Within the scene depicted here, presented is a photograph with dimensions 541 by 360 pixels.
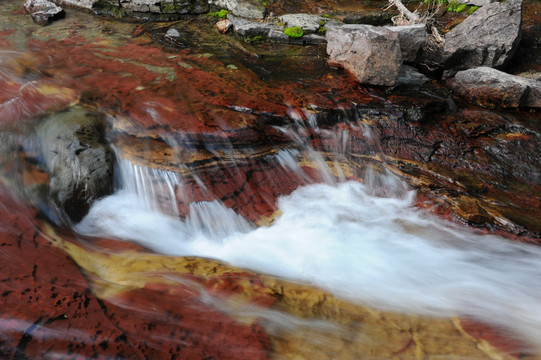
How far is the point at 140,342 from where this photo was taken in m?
2.34

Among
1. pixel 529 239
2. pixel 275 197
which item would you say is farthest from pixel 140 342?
pixel 529 239

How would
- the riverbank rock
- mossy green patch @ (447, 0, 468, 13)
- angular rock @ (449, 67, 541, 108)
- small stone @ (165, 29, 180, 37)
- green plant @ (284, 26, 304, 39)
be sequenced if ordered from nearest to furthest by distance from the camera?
1. the riverbank rock
2. angular rock @ (449, 67, 541, 108)
3. small stone @ (165, 29, 180, 37)
4. green plant @ (284, 26, 304, 39)
5. mossy green patch @ (447, 0, 468, 13)

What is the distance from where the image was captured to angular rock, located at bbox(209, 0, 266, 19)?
29.3ft

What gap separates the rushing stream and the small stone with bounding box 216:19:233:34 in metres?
1.82

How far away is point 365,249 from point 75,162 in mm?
3653

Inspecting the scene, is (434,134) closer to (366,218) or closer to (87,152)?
(366,218)

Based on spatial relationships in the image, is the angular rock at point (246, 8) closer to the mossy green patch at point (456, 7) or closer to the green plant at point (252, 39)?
the green plant at point (252, 39)

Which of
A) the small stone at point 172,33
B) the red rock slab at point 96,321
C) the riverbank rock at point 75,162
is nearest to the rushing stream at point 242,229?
the red rock slab at point 96,321

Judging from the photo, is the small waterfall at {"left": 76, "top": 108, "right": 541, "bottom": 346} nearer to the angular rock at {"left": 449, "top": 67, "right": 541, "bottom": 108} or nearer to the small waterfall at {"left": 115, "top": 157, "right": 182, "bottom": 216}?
the small waterfall at {"left": 115, "top": 157, "right": 182, "bottom": 216}

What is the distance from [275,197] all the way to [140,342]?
266 centimetres

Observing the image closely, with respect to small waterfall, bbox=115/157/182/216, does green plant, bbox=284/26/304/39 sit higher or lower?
higher

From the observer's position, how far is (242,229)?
14.1ft

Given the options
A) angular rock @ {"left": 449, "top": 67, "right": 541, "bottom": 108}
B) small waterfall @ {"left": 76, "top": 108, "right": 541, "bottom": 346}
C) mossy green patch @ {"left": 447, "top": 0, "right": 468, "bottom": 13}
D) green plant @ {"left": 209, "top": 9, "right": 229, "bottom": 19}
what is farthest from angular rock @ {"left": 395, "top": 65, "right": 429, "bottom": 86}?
green plant @ {"left": 209, "top": 9, "right": 229, "bottom": 19}

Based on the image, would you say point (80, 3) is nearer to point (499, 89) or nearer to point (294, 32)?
point (294, 32)
